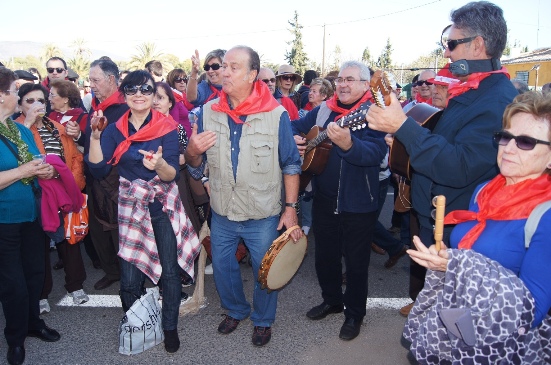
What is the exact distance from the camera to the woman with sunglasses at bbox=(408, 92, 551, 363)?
168cm

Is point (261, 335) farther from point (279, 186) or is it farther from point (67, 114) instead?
point (67, 114)

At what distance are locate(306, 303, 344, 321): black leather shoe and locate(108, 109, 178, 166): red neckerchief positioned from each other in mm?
2011

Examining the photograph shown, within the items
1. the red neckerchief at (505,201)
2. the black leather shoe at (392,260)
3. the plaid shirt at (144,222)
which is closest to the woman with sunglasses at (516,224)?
the red neckerchief at (505,201)

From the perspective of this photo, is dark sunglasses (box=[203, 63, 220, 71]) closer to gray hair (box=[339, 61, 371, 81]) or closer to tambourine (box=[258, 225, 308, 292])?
gray hair (box=[339, 61, 371, 81])

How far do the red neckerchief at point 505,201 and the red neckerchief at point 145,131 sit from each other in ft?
7.21

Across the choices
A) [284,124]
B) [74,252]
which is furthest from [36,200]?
[284,124]

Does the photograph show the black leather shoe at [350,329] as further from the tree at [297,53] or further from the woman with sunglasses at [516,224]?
the tree at [297,53]

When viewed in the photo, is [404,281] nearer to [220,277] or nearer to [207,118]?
[220,277]

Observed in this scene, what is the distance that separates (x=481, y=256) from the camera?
1.75m

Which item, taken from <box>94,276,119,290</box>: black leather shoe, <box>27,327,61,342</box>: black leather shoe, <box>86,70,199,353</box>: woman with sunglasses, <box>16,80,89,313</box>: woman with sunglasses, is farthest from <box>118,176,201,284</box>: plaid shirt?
<box>94,276,119,290</box>: black leather shoe

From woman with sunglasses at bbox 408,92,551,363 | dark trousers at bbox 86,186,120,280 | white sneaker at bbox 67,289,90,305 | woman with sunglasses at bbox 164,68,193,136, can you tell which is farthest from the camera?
woman with sunglasses at bbox 164,68,193,136

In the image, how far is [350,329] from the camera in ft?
11.7

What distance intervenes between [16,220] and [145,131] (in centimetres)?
112

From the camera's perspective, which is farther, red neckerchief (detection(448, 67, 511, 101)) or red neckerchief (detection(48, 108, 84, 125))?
red neckerchief (detection(48, 108, 84, 125))
